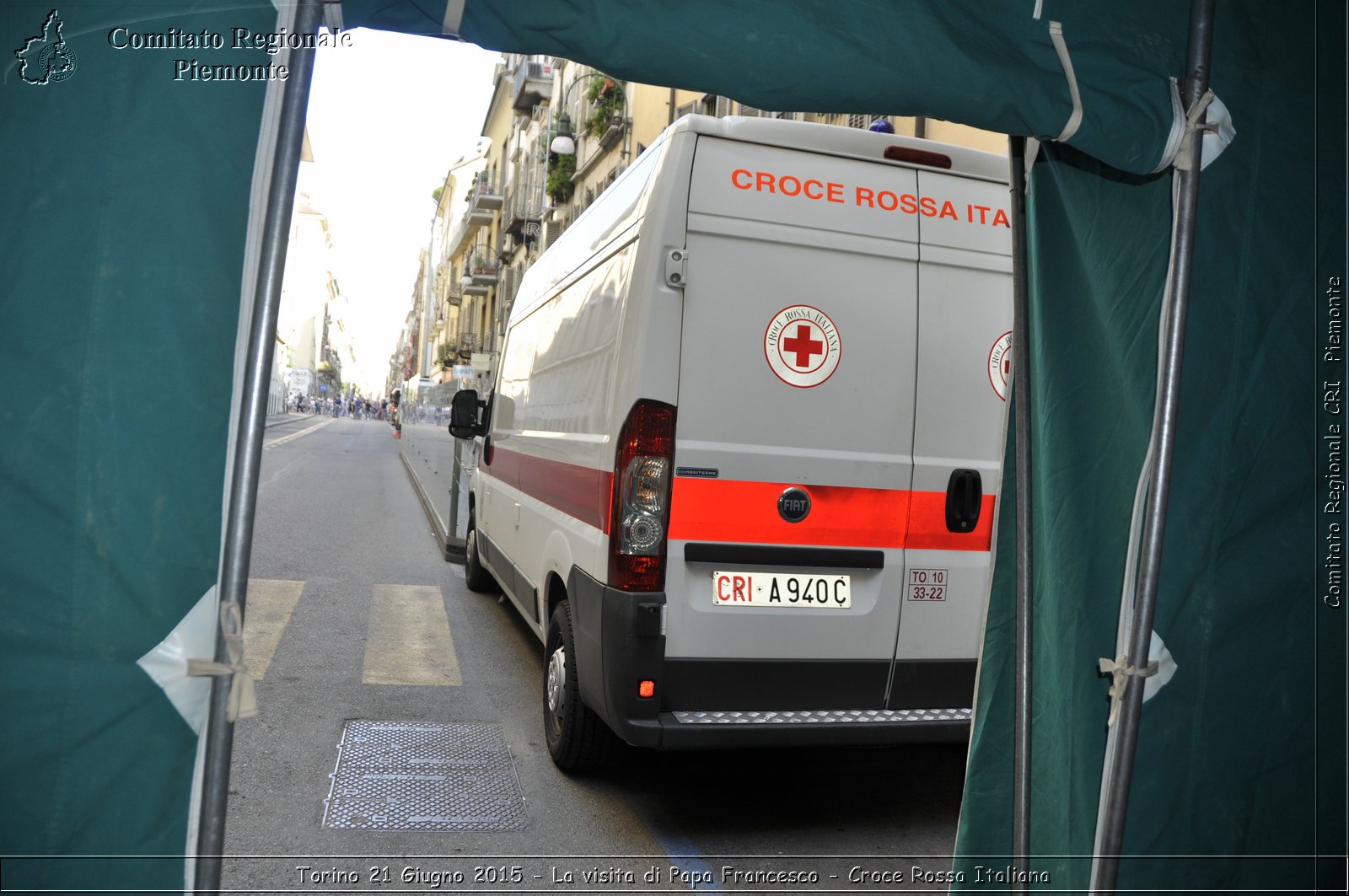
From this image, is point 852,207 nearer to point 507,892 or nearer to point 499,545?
point 507,892

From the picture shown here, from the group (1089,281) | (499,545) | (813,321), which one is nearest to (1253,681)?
(1089,281)

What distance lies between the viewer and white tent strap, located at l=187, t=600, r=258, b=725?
1.87 meters

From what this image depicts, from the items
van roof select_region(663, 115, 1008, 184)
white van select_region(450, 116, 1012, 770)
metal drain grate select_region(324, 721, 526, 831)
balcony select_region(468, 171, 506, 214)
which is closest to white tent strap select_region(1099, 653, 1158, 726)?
white van select_region(450, 116, 1012, 770)

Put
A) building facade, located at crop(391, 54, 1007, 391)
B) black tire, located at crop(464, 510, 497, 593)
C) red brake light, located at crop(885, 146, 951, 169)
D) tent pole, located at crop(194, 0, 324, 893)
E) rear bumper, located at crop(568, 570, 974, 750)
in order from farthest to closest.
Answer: building facade, located at crop(391, 54, 1007, 391), black tire, located at crop(464, 510, 497, 593), red brake light, located at crop(885, 146, 951, 169), rear bumper, located at crop(568, 570, 974, 750), tent pole, located at crop(194, 0, 324, 893)

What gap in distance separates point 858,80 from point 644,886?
2.80m

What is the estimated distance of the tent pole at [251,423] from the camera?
1895 mm

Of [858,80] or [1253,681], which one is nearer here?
[858,80]

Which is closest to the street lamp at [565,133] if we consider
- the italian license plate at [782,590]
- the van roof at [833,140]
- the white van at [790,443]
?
the van roof at [833,140]

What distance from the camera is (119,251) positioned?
1.82m

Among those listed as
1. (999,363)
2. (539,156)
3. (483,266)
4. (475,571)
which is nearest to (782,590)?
(999,363)

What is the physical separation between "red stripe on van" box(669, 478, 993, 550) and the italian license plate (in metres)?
0.13

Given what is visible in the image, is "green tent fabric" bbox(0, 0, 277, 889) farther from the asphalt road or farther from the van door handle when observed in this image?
the van door handle

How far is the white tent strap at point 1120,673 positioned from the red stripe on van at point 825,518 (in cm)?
180

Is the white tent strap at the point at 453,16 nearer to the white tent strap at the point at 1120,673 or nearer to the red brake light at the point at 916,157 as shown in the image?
the white tent strap at the point at 1120,673
